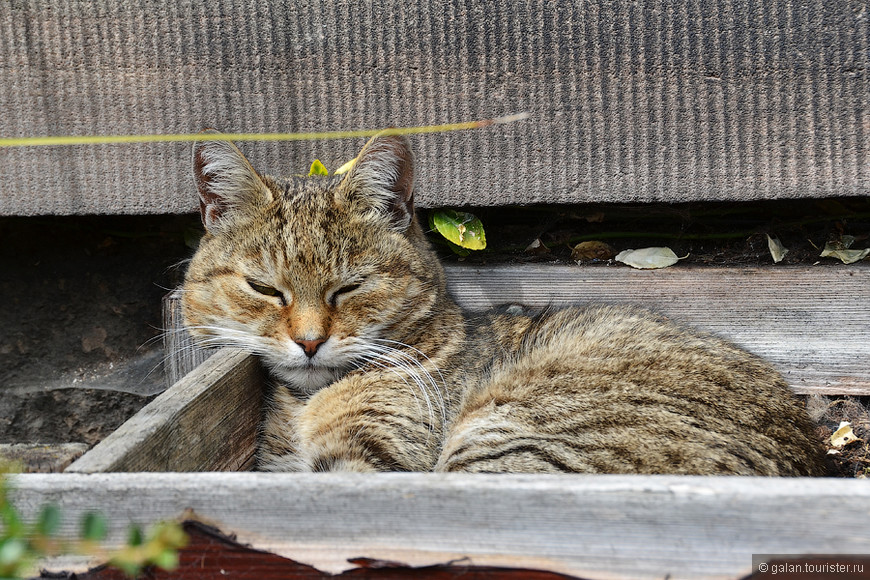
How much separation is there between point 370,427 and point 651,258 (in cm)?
133

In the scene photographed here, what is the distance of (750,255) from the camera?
8.69 feet

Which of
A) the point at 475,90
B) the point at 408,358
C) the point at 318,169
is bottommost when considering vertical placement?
the point at 408,358

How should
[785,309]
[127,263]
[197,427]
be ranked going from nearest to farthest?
[197,427] → [785,309] → [127,263]

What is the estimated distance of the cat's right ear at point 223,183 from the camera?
7.18 feet

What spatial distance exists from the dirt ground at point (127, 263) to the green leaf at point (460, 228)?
0.33 feet

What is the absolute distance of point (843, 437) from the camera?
244 cm

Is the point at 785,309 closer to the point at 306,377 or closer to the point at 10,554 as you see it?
the point at 306,377

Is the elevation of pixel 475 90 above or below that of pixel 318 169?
above

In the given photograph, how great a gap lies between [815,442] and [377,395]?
4.42 feet

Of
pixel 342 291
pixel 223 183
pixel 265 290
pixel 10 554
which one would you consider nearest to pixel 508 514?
pixel 10 554

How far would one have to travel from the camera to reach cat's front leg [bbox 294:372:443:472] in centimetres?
202

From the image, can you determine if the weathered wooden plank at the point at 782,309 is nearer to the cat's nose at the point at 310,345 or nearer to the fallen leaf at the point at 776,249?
the fallen leaf at the point at 776,249

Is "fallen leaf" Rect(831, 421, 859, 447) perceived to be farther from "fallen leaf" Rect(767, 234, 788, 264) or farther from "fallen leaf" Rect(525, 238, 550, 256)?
"fallen leaf" Rect(525, 238, 550, 256)

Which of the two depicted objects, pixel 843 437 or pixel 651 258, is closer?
pixel 843 437
